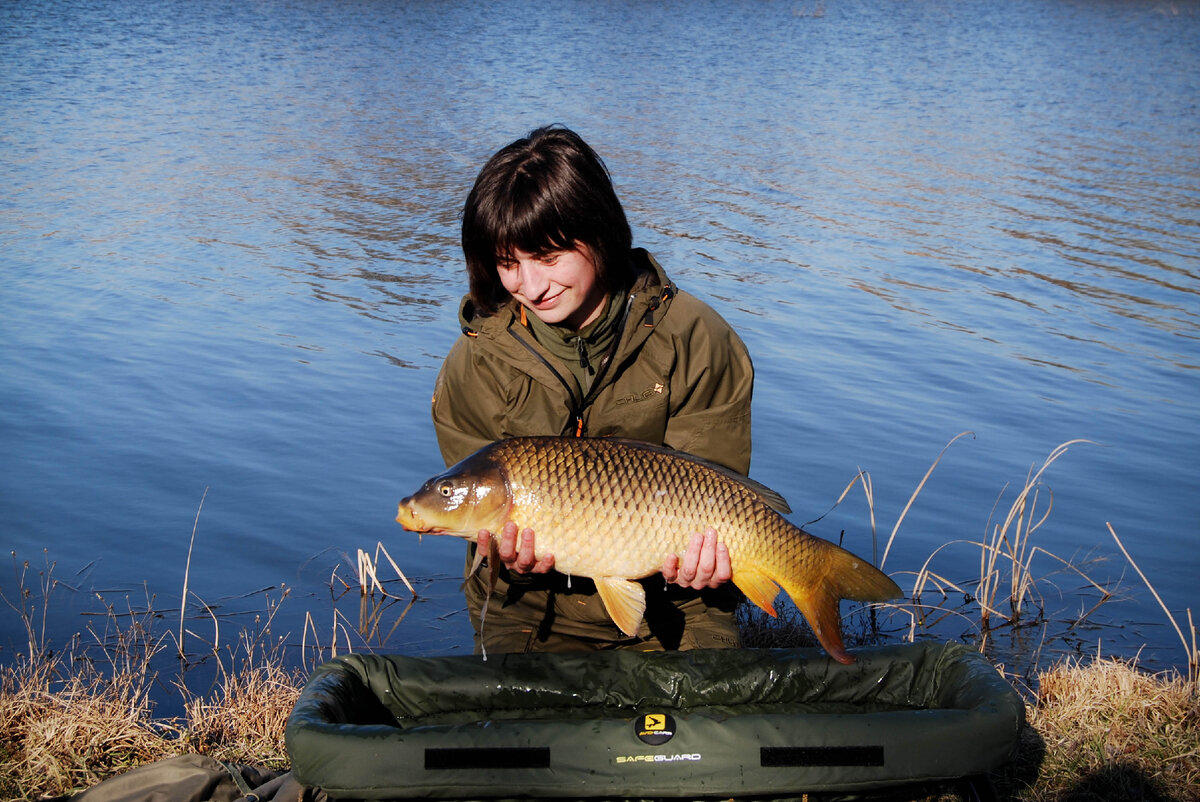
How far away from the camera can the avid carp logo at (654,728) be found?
2.27m

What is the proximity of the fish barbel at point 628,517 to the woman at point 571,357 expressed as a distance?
34 cm

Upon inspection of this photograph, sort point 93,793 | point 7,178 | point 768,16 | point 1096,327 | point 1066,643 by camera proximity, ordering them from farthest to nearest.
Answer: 1. point 768,16
2. point 7,178
3. point 1096,327
4. point 1066,643
5. point 93,793

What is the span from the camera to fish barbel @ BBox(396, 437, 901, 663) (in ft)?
7.94

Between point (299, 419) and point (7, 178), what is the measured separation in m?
6.45

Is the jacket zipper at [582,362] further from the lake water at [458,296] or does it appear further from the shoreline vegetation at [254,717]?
the lake water at [458,296]

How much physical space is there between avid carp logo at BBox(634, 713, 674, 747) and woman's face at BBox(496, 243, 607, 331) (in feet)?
3.15

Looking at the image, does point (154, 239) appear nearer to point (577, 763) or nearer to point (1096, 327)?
point (1096, 327)

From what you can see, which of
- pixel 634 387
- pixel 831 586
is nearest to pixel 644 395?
pixel 634 387

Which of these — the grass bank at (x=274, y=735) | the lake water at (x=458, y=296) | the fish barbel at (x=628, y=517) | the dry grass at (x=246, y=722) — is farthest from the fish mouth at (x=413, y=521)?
the lake water at (x=458, y=296)

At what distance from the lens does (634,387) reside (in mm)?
2820

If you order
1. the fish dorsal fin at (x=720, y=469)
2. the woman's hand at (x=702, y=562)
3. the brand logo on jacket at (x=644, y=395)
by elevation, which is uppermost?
the brand logo on jacket at (x=644, y=395)

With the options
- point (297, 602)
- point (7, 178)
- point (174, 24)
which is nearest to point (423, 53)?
point (174, 24)

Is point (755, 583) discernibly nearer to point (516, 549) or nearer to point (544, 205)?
point (516, 549)

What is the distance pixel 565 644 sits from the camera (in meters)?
2.94
